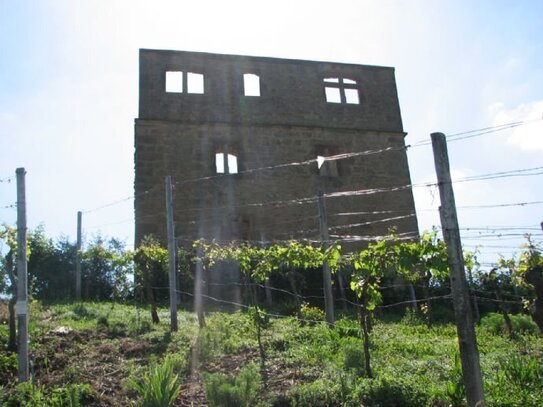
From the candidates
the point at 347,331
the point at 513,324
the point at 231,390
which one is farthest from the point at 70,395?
the point at 513,324

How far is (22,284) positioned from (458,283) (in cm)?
587

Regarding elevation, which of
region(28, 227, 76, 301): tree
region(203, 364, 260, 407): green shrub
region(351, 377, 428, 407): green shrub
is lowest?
region(351, 377, 428, 407): green shrub

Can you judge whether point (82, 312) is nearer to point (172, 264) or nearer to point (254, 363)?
point (172, 264)

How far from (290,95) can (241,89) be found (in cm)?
184

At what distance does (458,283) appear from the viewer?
589 cm

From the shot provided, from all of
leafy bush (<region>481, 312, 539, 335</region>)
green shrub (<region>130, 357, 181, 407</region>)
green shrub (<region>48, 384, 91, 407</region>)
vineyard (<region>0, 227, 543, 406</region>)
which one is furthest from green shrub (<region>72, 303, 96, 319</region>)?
leafy bush (<region>481, 312, 539, 335</region>)

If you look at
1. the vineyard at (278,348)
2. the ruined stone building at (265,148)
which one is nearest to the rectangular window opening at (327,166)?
the ruined stone building at (265,148)

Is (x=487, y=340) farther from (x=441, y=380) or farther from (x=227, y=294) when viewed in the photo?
(x=227, y=294)

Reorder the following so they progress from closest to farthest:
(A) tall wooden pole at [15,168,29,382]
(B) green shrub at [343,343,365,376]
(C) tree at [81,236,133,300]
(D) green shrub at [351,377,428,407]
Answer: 1. (D) green shrub at [351,377,428,407]
2. (A) tall wooden pole at [15,168,29,382]
3. (B) green shrub at [343,343,365,376]
4. (C) tree at [81,236,133,300]

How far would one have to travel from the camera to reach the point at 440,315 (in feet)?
49.5

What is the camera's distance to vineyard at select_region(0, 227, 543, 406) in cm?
678

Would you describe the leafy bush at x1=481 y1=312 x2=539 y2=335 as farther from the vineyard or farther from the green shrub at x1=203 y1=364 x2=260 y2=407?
the green shrub at x1=203 y1=364 x2=260 y2=407

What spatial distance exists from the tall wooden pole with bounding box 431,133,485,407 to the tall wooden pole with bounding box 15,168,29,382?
18.4 ft

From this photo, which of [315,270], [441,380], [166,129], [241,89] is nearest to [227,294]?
[315,270]
